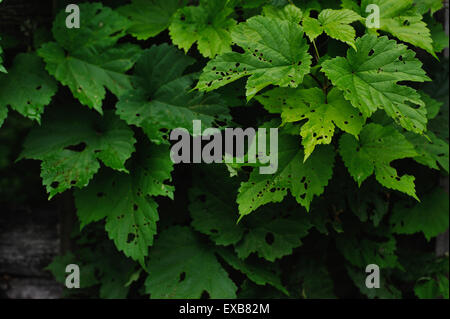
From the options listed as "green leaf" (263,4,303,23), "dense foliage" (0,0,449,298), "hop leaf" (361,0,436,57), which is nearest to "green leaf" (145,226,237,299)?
"dense foliage" (0,0,449,298)

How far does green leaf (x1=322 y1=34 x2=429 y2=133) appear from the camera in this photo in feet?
4.38

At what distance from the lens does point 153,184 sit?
161 cm

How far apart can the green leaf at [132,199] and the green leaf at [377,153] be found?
65 cm

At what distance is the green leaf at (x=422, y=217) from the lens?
193cm

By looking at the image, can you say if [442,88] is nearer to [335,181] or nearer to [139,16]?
[335,181]

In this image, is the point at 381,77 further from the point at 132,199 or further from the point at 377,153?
the point at 132,199

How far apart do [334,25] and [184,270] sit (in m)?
1.08

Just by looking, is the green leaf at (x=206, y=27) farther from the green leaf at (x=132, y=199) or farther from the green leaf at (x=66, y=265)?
the green leaf at (x=66, y=265)

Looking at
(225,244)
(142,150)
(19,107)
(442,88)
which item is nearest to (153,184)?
(142,150)

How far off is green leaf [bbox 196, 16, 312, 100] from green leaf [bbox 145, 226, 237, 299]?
727mm

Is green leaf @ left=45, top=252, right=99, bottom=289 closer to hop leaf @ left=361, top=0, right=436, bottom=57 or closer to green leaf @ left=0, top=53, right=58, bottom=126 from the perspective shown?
green leaf @ left=0, top=53, right=58, bottom=126

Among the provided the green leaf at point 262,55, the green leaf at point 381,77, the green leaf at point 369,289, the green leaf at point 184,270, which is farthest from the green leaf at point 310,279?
the green leaf at point 262,55

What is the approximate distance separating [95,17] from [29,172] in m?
1.05

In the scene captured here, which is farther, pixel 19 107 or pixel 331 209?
pixel 331 209
